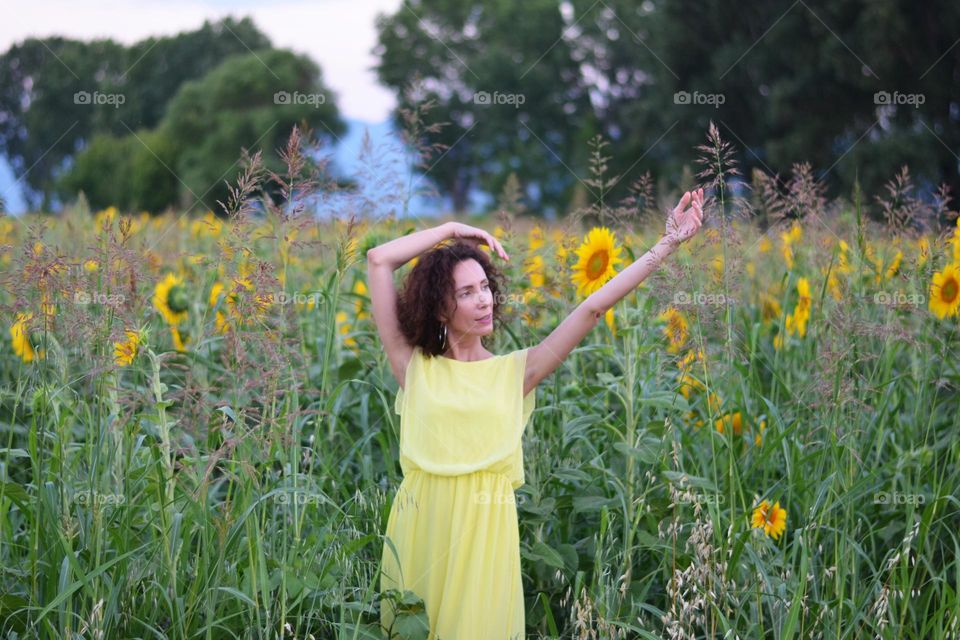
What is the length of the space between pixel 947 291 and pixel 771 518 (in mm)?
839

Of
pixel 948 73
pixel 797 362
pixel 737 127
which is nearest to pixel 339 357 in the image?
pixel 797 362

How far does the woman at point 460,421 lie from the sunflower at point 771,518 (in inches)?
24.6

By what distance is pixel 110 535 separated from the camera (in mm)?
2230

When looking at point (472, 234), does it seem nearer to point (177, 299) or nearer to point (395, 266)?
point (395, 266)

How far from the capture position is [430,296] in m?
2.38

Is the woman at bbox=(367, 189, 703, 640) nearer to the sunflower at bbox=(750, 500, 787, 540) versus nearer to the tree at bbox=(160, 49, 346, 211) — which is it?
the sunflower at bbox=(750, 500, 787, 540)

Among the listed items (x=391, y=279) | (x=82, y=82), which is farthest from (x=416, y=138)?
(x=82, y=82)

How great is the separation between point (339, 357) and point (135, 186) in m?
34.7

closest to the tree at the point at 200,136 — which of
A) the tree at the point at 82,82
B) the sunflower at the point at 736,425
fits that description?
the tree at the point at 82,82

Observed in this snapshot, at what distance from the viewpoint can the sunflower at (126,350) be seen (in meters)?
2.19

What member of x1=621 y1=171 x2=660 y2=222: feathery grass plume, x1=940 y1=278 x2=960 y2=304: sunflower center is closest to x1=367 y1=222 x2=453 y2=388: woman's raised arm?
x1=621 y1=171 x2=660 y2=222: feathery grass plume

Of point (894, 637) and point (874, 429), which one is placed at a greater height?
point (874, 429)

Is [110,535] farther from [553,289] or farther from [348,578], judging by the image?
[553,289]

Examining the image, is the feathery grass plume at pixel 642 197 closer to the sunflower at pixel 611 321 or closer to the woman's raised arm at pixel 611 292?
the sunflower at pixel 611 321
